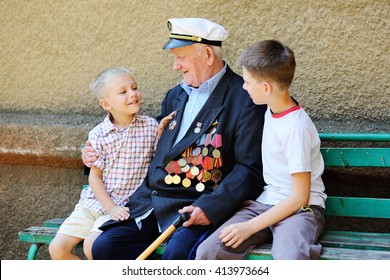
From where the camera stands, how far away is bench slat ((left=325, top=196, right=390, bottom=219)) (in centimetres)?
340

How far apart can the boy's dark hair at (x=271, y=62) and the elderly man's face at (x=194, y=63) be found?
1.03ft

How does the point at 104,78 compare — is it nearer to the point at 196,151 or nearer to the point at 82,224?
the point at 196,151

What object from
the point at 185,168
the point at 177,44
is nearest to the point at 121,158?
the point at 185,168

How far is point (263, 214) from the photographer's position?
10.2 ft

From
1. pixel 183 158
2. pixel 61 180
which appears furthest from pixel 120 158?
pixel 61 180

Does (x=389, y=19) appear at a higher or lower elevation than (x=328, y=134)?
higher

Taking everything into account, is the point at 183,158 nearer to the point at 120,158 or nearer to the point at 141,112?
the point at 120,158

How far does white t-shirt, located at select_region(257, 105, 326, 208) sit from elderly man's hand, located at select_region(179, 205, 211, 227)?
270 mm

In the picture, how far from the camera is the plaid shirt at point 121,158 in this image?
3.58 m

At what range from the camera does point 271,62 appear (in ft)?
10.4

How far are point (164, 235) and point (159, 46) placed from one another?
135cm

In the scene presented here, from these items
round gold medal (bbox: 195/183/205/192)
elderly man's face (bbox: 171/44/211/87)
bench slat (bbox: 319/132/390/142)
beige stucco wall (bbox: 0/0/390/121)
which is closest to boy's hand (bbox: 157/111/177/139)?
elderly man's face (bbox: 171/44/211/87)

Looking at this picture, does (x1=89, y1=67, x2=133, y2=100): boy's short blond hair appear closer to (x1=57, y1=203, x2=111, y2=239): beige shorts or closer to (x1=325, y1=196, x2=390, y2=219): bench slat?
(x1=57, y1=203, x2=111, y2=239): beige shorts

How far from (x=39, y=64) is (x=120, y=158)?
1.20m
